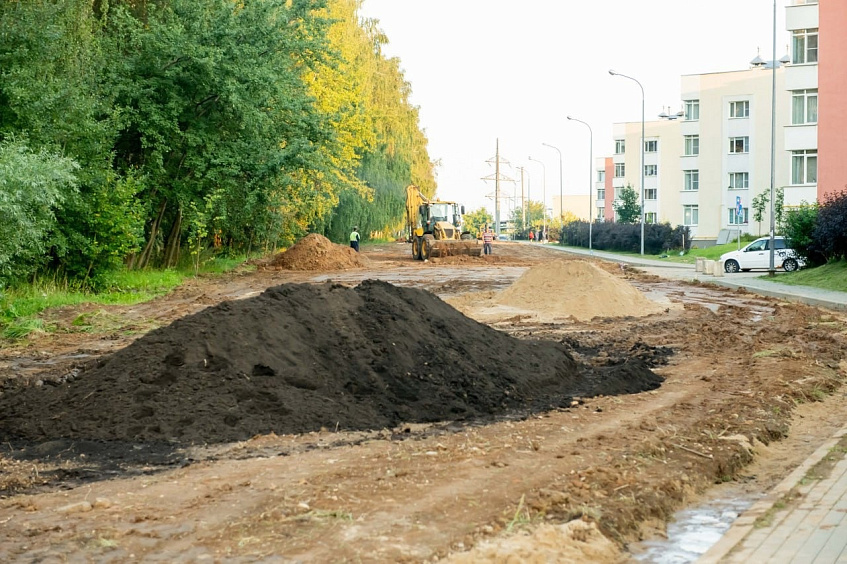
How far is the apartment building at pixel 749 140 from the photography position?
1778 inches

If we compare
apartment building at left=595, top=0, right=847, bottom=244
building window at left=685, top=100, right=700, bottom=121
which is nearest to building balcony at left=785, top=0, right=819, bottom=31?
apartment building at left=595, top=0, right=847, bottom=244

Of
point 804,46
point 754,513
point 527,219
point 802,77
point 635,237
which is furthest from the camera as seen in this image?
point 527,219

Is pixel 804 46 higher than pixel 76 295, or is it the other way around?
pixel 804 46

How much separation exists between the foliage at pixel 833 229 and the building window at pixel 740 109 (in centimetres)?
4621

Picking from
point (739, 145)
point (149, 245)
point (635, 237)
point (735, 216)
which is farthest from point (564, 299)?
point (739, 145)

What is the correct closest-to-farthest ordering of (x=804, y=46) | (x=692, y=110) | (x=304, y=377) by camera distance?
(x=304, y=377)
(x=804, y=46)
(x=692, y=110)

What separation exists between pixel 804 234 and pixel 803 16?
20110mm

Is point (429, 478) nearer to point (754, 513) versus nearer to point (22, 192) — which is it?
point (754, 513)

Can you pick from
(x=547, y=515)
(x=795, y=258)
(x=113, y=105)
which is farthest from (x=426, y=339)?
(x=795, y=258)

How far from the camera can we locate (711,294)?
2872cm

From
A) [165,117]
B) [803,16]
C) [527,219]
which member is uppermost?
[803,16]

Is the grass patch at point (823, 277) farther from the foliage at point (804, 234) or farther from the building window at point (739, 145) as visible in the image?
the building window at point (739, 145)

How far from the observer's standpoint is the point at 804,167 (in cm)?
4997

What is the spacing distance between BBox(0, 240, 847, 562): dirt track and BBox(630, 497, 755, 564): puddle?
121mm
